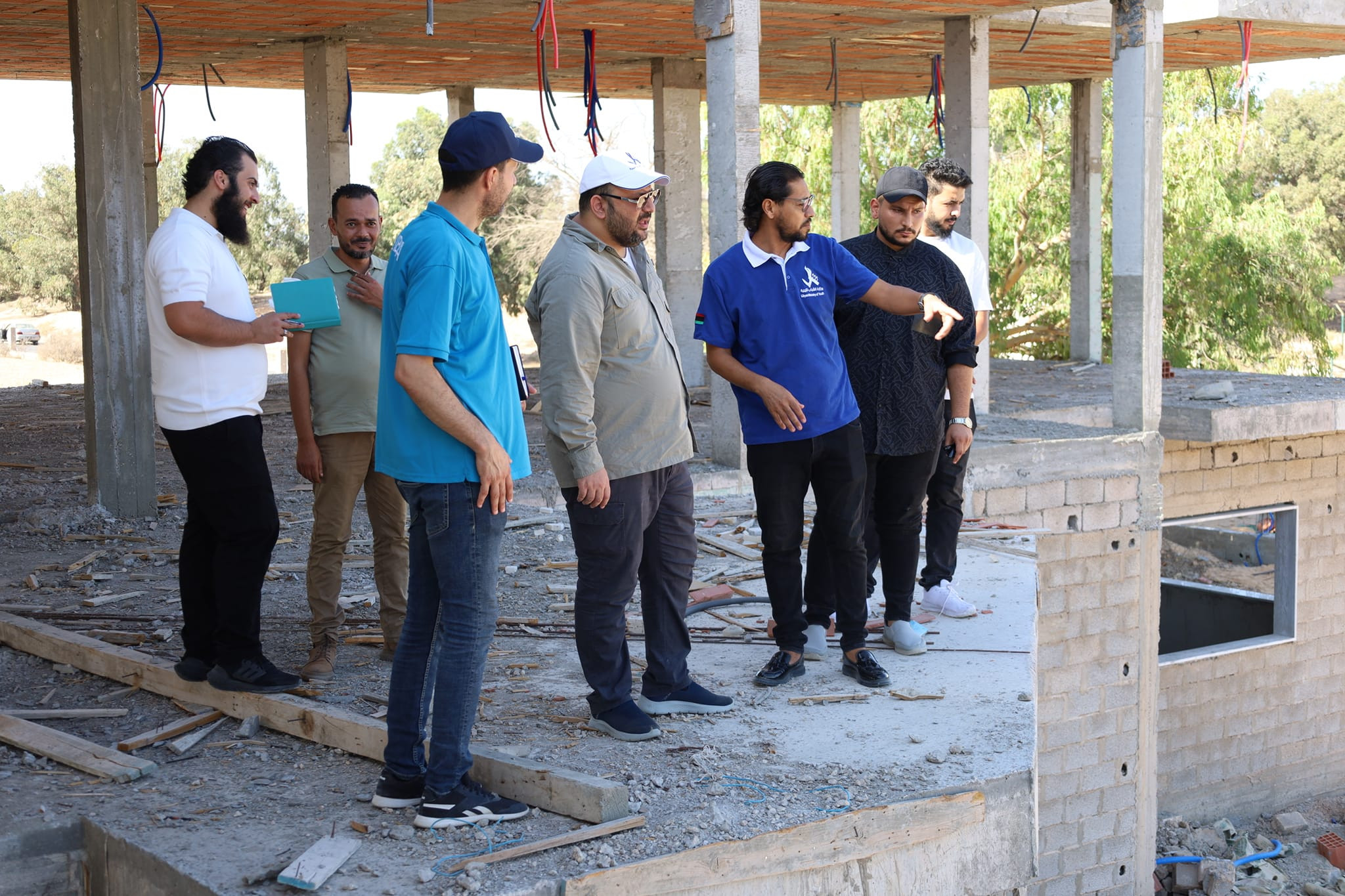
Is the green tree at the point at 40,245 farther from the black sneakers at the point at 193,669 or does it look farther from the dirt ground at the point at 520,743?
the black sneakers at the point at 193,669

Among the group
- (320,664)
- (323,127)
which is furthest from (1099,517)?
(323,127)

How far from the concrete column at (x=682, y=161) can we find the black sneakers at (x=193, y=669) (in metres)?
10.3

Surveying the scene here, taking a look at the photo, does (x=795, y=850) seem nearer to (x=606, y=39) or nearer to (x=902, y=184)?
(x=902, y=184)

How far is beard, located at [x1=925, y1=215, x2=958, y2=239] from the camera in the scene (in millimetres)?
6246

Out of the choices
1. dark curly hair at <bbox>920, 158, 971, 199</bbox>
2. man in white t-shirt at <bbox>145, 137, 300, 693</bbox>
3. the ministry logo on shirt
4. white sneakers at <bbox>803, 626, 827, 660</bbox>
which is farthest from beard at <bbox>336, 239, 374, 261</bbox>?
Result: dark curly hair at <bbox>920, 158, 971, 199</bbox>

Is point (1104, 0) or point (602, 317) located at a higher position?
point (1104, 0)

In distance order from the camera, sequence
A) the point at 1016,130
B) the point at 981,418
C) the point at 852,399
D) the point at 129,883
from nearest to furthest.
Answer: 1. the point at 129,883
2. the point at 852,399
3. the point at 981,418
4. the point at 1016,130

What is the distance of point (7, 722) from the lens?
439 centimetres

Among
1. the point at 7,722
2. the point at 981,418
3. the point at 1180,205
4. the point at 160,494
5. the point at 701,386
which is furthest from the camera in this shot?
the point at 1180,205

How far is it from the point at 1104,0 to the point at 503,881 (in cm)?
1244

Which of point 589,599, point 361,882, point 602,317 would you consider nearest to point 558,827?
point 361,882

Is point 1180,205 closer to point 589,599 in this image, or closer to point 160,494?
point 160,494

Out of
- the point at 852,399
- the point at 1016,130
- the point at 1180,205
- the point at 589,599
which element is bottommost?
the point at 589,599

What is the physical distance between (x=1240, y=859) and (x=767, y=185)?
8946 millimetres
